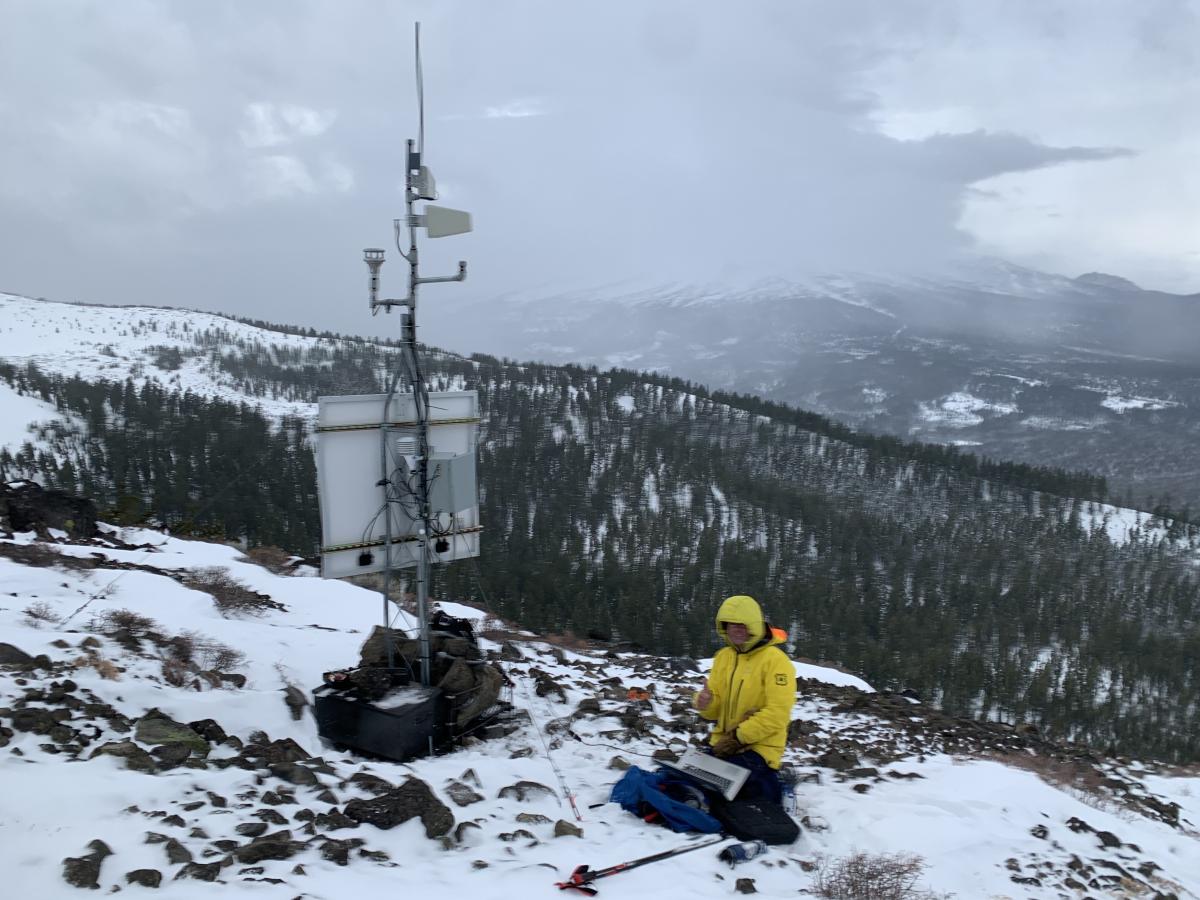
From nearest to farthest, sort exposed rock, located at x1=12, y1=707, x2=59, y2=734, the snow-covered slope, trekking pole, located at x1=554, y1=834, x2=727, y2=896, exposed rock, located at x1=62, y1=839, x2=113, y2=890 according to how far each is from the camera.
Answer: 1. exposed rock, located at x1=62, y1=839, x2=113, y2=890
2. the snow-covered slope
3. trekking pole, located at x1=554, y1=834, x2=727, y2=896
4. exposed rock, located at x1=12, y1=707, x2=59, y2=734

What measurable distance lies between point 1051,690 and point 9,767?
112m

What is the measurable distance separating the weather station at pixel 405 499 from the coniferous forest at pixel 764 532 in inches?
2241

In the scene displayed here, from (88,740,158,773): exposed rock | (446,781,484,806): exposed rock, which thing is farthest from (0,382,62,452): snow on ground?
(446,781,484,806): exposed rock

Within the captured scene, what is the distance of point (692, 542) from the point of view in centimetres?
12094

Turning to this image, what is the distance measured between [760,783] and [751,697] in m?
0.75

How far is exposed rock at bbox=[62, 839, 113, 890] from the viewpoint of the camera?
4012mm

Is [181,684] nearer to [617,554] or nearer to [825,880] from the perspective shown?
[825,880]

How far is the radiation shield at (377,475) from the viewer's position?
317 inches

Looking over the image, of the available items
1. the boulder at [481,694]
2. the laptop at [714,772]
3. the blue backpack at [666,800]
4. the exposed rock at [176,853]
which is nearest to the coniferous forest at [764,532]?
the boulder at [481,694]

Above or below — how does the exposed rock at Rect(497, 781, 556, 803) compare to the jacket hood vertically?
below

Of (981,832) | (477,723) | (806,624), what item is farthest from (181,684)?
(806,624)

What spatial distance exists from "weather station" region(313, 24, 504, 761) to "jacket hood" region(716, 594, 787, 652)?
3118 millimetres

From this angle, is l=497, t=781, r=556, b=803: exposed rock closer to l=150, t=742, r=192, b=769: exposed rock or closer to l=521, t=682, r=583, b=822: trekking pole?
l=521, t=682, r=583, b=822: trekking pole

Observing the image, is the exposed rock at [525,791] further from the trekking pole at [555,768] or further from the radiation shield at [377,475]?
the radiation shield at [377,475]
